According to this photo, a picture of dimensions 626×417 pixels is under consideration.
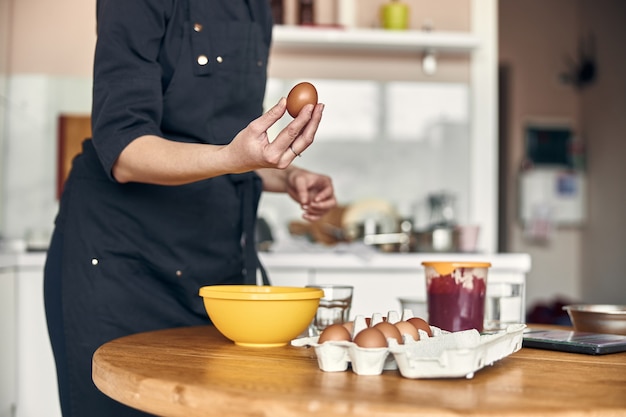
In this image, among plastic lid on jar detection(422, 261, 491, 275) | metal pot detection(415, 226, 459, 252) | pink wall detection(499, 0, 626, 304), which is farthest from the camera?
pink wall detection(499, 0, 626, 304)

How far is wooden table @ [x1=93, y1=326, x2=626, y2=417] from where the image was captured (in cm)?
72

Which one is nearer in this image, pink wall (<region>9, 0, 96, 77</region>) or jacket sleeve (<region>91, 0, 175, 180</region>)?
jacket sleeve (<region>91, 0, 175, 180</region>)

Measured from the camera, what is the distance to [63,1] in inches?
133

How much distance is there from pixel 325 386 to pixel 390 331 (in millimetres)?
152

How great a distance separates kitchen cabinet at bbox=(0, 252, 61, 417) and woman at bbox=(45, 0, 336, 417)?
4.55ft

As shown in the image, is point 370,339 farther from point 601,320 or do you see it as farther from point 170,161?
point 601,320

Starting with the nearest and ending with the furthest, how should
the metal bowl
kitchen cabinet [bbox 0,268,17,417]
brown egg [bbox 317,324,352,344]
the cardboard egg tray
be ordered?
1. the cardboard egg tray
2. brown egg [bbox 317,324,352,344]
3. the metal bowl
4. kitchen cabinet [bbox 0,268,17,417]

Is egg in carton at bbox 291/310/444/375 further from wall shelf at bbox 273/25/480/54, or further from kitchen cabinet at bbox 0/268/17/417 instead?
wall shelf at bbox 273/25/480/54

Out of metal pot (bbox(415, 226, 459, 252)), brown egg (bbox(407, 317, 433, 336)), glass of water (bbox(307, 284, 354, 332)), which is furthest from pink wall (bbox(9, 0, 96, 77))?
brown egg (bbox(407, 317, 433, 336))

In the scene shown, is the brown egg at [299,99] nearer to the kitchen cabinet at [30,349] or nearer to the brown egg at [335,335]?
the brown egg at [335,335]

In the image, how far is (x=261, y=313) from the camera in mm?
1053

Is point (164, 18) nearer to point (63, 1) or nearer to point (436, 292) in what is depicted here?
point (436, 292)

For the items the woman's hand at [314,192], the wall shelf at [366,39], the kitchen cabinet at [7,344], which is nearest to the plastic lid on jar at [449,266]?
the woman's hand at [314,192]

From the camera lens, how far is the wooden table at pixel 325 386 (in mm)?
724
